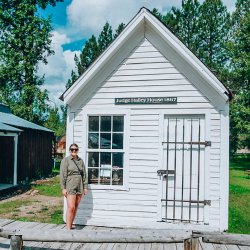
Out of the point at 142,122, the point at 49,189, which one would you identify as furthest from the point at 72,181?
the point at 49,189

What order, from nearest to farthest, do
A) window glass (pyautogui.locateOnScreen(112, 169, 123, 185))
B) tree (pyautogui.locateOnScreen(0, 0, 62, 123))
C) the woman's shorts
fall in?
the woman's shorts → window glass (pyautogui.locateOnScreen(112, 169, 123, 185)) → tree (pyautogui.locateOnScreen(0, 0, 62, 123))

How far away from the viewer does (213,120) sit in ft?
27.9

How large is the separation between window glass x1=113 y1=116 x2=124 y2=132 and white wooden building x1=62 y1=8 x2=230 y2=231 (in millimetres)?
27

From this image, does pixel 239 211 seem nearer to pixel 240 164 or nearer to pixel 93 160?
pixel 93 160

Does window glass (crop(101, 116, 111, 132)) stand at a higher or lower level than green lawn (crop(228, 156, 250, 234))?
higher

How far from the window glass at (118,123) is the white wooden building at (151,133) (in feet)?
0.09

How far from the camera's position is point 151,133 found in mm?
8875

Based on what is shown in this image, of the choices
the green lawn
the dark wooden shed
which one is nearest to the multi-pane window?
the green lawn

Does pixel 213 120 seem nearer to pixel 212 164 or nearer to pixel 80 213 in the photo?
pixel 212 164

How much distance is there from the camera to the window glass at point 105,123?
9.16 meters

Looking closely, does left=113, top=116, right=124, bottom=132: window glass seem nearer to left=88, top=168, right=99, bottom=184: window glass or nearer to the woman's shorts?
left=88, top=168, right=99, bottom=184: window glass

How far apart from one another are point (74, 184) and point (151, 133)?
7.85 feet

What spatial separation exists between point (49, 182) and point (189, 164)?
1402 cm

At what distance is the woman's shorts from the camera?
823cm
